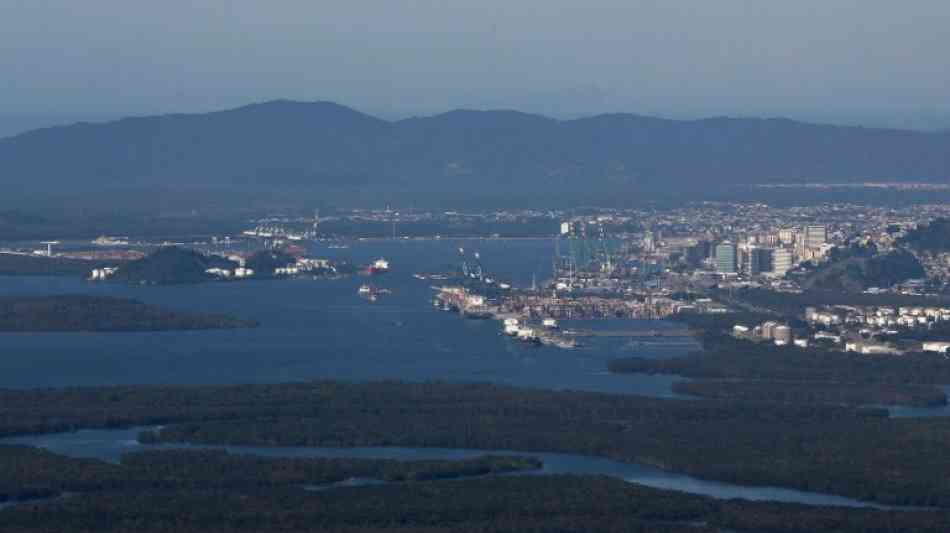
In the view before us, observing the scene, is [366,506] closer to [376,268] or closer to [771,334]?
[771,334]

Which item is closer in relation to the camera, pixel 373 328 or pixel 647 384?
pixel 647 384

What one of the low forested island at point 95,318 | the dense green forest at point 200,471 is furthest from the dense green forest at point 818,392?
the low forested island at point 95,318

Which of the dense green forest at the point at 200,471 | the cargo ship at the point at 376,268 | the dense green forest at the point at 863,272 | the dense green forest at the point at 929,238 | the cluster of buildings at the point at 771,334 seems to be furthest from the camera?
the dense green forest at the point at 929,238

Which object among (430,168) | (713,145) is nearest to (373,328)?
(430,168)

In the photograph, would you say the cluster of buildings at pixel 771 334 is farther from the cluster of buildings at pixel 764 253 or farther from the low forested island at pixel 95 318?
the cluster of buildings at pixel 764 253

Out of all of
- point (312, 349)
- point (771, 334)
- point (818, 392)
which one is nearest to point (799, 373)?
point (818, 392)

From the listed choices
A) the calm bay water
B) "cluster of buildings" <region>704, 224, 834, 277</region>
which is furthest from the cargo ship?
"cluster of buildings" <region>704, 224, 834, 277</region>

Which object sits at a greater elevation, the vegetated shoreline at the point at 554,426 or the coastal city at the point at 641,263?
the coastal city at the point at 641,263

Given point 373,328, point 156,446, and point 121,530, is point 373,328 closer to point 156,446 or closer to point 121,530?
point 156,446
